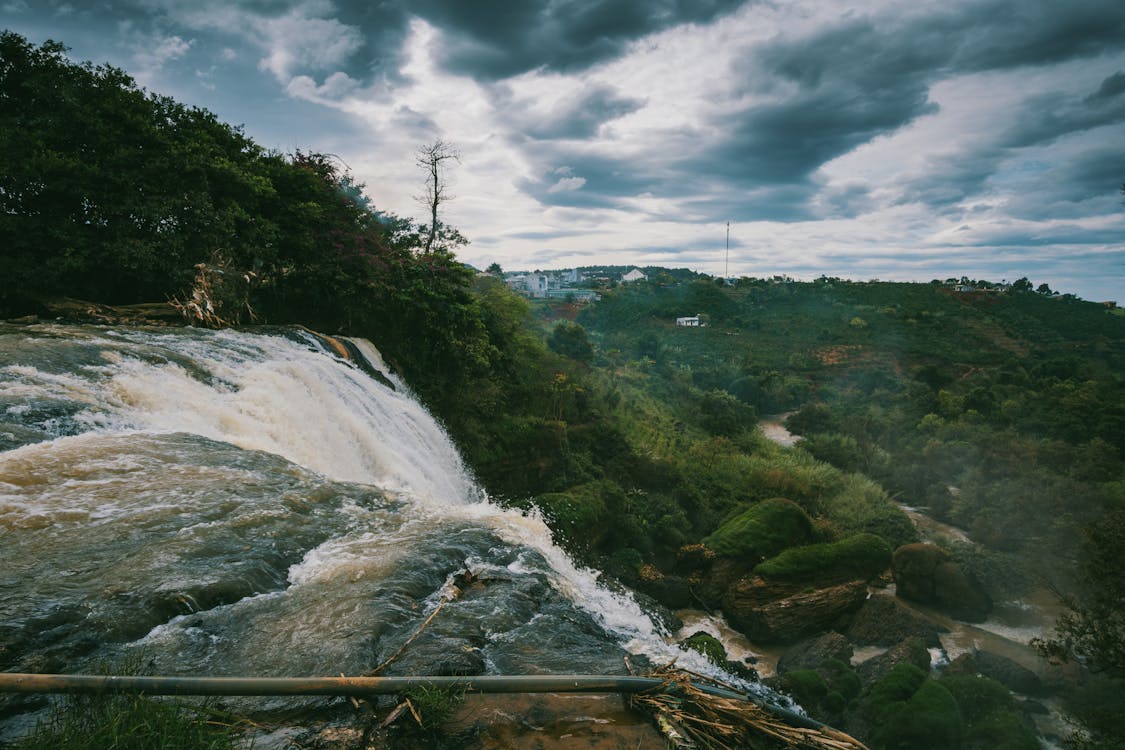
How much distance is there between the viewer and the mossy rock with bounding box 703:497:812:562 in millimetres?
14938

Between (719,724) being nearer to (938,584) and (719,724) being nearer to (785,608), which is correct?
(785,608)

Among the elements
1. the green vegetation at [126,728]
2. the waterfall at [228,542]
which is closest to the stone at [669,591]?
the waterfall at [228,542]

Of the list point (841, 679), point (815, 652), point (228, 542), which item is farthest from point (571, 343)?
point (228, 542)

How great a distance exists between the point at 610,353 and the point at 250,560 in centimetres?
4358

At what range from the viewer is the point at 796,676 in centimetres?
1002

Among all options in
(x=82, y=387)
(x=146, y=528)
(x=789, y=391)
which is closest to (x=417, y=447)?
(x=82, y=387)

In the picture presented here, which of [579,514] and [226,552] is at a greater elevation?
[226,552]

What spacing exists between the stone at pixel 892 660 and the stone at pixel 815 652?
0.42 m

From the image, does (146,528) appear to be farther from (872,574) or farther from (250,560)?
(872,574)

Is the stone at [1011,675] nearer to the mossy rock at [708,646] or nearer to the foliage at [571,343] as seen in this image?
the mossy rock at [708,646]

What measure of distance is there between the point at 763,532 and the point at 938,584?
15.8 ft

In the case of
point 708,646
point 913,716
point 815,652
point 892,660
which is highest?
point 708,646

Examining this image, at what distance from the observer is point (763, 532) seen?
15.4 meters

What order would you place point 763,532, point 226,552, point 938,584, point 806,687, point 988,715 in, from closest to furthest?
1. point 226,552
2. point 988,715
3. point 806,687
4. point 938,584
5. point 763,532
